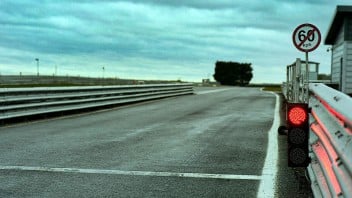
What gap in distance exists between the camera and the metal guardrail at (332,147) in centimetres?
294

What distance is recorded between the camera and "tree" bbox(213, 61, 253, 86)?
309ft

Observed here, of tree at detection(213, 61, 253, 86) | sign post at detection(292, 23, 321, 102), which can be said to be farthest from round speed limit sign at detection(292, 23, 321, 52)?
tree at detection(213, 61, 253, 86)

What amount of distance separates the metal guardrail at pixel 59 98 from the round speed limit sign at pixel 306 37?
7507mm

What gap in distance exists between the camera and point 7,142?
9.27 metres

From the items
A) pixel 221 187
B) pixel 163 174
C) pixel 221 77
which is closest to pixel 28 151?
pixel 163 174

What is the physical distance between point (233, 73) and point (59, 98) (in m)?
80.3

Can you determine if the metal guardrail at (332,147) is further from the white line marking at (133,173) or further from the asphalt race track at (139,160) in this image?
the white line marking at (133,173)

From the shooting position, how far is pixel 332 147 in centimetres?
378

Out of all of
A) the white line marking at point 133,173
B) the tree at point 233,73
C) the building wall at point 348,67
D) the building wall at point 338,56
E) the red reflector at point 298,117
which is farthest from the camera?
the tree at point 233,73

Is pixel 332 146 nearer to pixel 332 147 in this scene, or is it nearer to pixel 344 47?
pixel 332 147

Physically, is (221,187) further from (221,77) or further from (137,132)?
(221,77)

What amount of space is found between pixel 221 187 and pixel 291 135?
1162 millimetres

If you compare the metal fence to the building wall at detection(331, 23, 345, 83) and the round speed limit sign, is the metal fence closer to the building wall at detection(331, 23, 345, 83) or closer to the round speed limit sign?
the round speed limit sign

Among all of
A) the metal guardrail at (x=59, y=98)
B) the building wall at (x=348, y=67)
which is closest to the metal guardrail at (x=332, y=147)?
the metal guardrail at (x=59, y=98)
